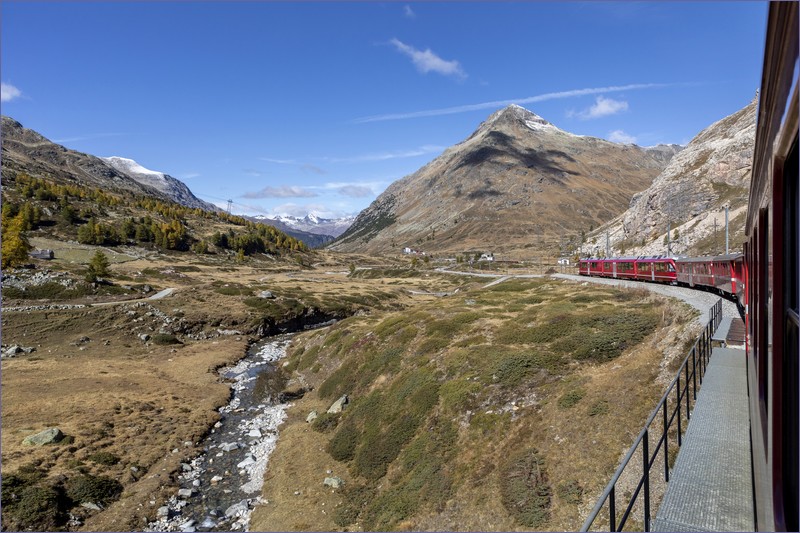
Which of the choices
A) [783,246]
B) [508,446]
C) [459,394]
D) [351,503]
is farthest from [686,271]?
[783,246]

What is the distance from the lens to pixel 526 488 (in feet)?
51.3

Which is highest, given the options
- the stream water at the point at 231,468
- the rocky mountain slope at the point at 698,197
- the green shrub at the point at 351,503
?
A: the rocky mountain slope at the point at 698,197

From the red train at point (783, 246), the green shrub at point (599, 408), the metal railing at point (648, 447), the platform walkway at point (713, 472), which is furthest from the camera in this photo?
the green shrub at point (599, 408)

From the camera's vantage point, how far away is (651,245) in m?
116

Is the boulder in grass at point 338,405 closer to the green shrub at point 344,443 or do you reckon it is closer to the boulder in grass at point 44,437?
the green shrub at point 344,443

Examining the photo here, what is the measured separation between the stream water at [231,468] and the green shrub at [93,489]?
10.3 ft

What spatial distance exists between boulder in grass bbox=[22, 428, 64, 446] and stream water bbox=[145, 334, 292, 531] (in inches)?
346

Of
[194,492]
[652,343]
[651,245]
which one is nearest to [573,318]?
[652,343]

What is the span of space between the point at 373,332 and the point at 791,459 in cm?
3939

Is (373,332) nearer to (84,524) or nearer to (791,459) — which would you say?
(84,524)

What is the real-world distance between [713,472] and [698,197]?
141m

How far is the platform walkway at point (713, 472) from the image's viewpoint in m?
6.60

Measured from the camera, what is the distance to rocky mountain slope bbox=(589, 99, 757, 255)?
102 metres

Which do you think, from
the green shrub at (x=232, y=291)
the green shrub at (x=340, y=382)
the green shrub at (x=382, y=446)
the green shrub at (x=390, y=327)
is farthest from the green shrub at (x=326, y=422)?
the green shrub at (x=232, y=291)
